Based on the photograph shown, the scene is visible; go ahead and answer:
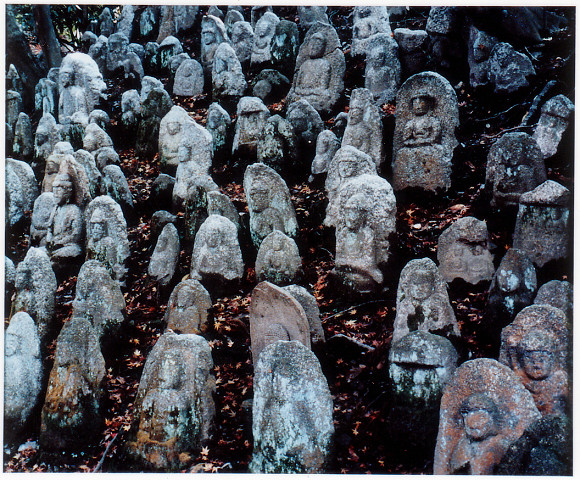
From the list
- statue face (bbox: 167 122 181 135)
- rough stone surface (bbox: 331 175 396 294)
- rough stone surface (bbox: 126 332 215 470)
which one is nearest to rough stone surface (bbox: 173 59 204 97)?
statue face (bbox: 167 122 181 135)

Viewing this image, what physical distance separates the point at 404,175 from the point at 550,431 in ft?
15.5

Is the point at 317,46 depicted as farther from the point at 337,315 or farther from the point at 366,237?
the point at 337,315

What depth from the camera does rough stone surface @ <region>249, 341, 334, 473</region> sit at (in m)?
3.91

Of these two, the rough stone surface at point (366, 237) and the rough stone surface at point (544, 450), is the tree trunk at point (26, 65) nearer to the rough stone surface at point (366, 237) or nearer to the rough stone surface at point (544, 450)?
the rough stone surface at point (366, 237)

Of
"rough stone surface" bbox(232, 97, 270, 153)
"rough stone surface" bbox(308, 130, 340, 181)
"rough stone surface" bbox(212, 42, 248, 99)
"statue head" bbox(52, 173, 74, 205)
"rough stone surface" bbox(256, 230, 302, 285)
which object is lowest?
"rough stone surface" bbox(256, 230, 302, 285)

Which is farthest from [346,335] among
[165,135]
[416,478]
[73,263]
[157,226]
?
[165,135]

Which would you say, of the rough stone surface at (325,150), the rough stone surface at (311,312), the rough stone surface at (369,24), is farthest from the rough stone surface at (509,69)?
the rough stone surface at (311,312)

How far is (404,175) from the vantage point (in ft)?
24.3

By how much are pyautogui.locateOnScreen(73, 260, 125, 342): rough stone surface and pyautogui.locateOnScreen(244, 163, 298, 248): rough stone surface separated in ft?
6.11

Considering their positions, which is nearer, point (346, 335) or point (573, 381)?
point (573, 381)

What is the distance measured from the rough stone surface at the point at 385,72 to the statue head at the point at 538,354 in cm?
610

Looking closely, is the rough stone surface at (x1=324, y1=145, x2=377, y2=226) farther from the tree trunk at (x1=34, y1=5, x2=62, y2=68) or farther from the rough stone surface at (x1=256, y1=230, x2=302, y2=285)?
the tree trunk at (x1=34, y1=5, x2=62, y2=68)

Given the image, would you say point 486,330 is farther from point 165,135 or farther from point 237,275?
point 165,135

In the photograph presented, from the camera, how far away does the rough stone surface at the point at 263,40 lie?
1179 cm
